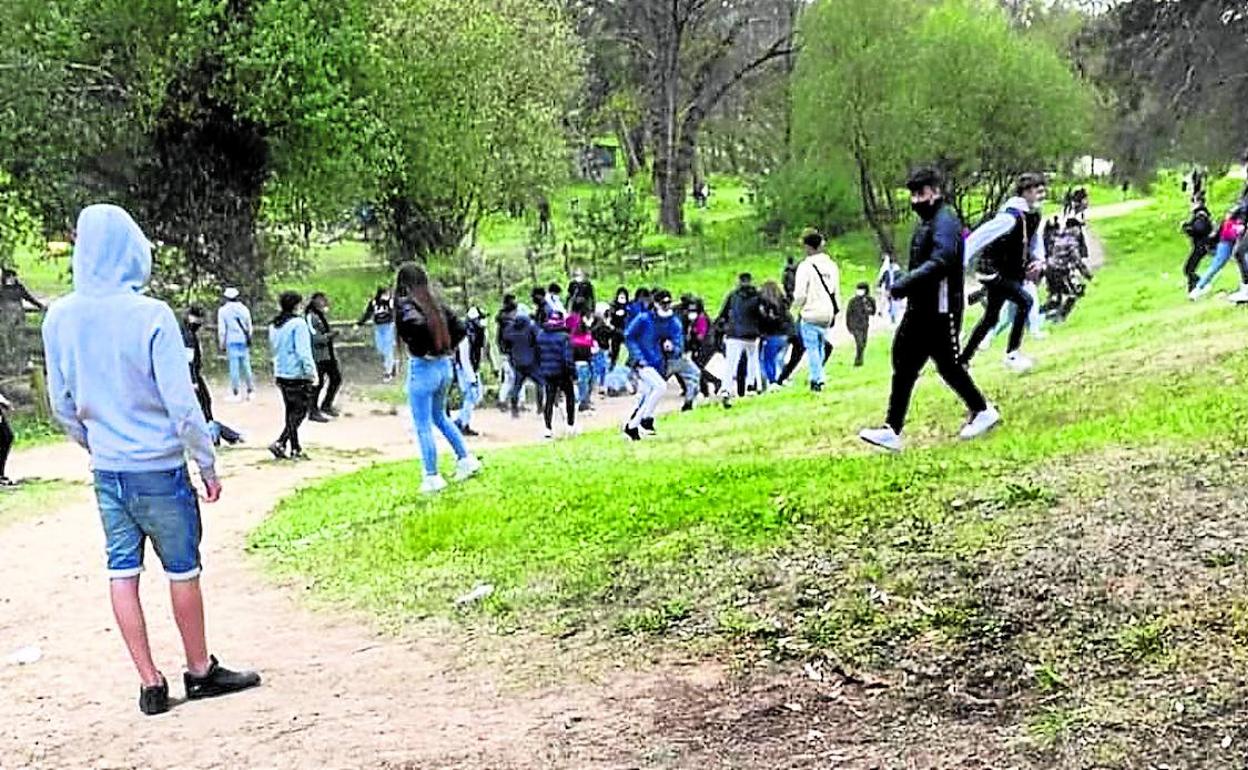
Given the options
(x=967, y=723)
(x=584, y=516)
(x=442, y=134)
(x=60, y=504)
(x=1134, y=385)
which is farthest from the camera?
(x=442, y=134)

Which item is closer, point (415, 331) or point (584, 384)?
point (415, 331)

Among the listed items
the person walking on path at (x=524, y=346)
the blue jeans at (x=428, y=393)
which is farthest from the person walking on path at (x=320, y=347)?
the blue jeans at (x=428, y=393)

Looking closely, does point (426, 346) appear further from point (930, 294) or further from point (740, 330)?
point (740, 330)

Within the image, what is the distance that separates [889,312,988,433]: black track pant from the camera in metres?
8.45

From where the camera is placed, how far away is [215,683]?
6.27 meters

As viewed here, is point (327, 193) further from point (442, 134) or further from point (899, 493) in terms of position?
A: point (899, 493)

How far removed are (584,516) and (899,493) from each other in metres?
2.17

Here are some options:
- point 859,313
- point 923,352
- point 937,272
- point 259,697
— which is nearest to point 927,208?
point 937,272

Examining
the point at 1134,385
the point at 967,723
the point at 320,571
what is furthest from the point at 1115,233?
the point at 967,723

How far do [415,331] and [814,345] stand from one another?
734 centimetres

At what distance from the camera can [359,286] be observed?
3722 centimetres

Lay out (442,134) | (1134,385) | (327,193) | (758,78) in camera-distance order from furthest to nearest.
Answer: (758,78) < (442,134) < (327,193) < (1134,385)

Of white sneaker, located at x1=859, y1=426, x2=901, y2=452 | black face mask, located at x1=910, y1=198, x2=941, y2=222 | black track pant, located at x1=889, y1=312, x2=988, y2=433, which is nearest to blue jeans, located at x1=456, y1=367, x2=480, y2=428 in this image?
white sneaker, located at x1=859, y1=426, x2=901, y2=452

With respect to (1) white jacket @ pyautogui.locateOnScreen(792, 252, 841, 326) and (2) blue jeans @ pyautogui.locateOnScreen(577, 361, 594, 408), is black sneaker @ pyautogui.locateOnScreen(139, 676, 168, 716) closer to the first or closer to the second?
(1) white jacket @ pyautogui.locateOnScreen(792, 252, 841, 326)
